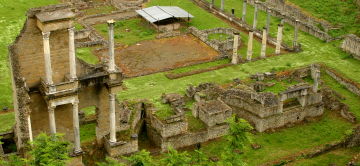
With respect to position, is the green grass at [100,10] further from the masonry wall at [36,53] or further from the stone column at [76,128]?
the stone column at [76,128]

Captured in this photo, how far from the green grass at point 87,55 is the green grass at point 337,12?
75.8 feet

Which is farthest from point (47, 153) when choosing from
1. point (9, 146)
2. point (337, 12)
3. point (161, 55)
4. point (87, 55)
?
point (337, 12)

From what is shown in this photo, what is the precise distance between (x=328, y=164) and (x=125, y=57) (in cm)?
2184

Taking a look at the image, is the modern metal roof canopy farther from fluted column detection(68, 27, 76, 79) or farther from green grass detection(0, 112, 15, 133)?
fluted column detection(68, 27, 76, 79)

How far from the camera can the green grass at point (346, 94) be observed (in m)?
41.9

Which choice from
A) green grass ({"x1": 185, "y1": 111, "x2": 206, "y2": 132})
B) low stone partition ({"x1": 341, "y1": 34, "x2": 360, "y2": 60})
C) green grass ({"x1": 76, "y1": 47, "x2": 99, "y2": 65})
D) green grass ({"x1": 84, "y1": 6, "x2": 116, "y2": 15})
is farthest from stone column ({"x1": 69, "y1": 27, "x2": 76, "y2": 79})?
green grass ({"x1": 84, "y1": 6, "x2": 116, "y2": 15})

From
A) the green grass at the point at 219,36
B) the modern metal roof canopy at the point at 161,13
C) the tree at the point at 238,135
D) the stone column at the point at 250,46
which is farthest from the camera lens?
the modern metal roof canopy at the point at 161,13

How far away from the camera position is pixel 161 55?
51188mm

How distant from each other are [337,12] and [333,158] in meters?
29.4

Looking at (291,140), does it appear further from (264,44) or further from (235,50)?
(264,44)

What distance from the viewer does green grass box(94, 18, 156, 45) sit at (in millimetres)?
54594

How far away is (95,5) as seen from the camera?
63.9 m

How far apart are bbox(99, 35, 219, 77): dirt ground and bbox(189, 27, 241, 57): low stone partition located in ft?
1.33

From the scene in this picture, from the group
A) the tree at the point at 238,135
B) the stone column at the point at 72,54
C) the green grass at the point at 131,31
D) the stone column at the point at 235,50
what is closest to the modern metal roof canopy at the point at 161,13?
the green grass at the point at 131,31
